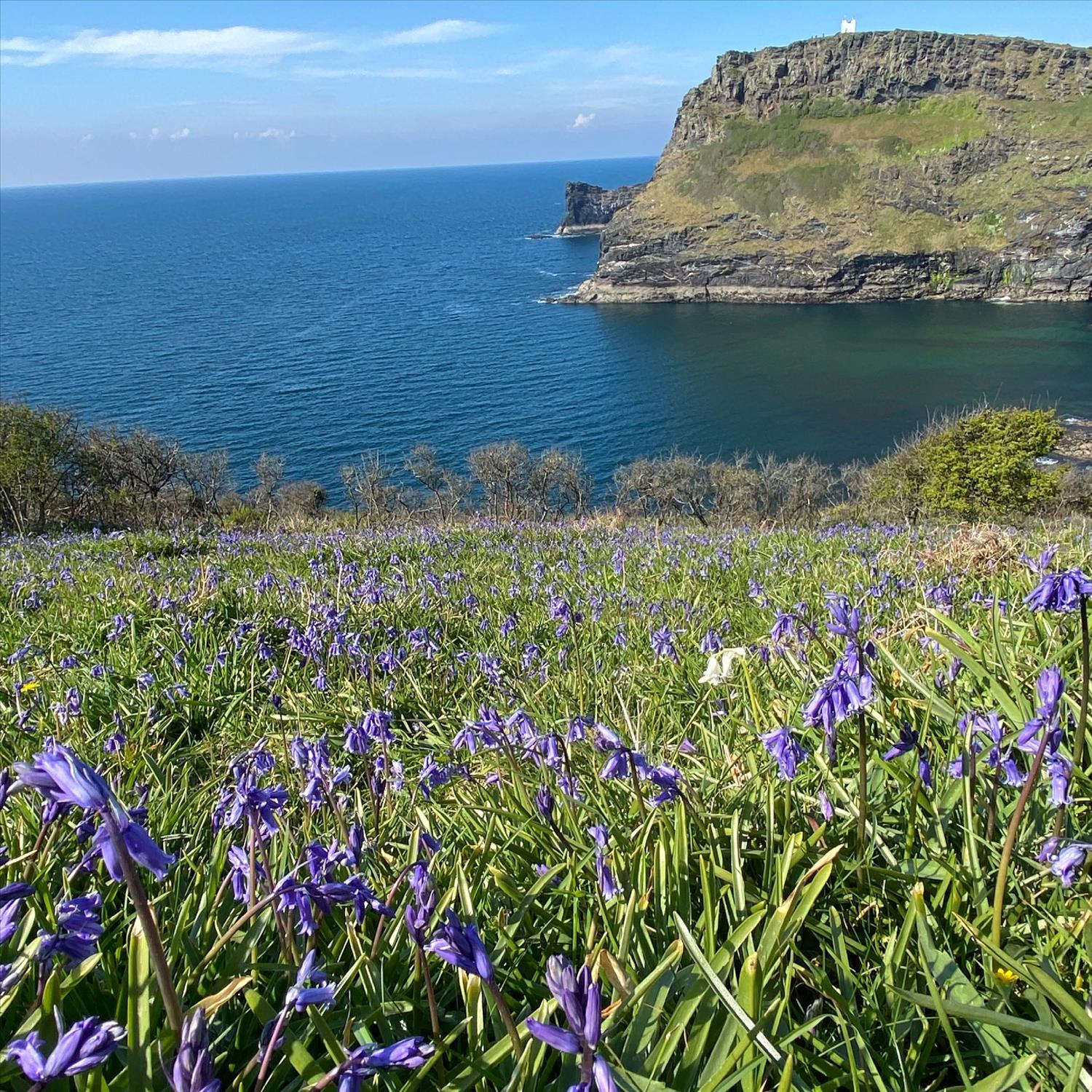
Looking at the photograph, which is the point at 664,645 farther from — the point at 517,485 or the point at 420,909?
the point at 517,485

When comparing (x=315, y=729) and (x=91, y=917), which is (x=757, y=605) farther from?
(x=91, y=917)

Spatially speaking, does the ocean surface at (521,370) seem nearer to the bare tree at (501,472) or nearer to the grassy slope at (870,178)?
the bare tree at (501,472)

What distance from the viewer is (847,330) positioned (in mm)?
121812

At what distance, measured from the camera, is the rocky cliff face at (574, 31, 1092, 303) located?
448 feet

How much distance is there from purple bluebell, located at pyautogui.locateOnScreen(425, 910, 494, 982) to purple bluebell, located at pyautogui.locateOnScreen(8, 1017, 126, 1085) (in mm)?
526

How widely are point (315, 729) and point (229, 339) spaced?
131m

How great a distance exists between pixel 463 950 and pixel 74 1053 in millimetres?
628

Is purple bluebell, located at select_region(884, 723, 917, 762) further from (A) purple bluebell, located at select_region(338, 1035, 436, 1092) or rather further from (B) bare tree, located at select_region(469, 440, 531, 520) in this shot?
(B) bare tree, located at select_region(469, 440, 531, 520)

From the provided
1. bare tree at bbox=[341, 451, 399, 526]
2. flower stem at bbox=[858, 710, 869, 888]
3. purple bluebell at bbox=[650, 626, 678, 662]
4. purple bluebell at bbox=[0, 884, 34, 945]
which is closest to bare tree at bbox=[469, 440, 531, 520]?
bare tree at bbox=[341, 451, 399, 526]

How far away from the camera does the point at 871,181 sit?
15362 centimetres

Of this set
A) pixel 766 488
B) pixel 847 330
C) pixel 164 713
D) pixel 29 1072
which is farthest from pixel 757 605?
pixel 847 330

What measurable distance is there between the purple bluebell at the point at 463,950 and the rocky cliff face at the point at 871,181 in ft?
498

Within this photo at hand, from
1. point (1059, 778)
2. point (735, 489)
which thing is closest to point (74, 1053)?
point (1059, 778)

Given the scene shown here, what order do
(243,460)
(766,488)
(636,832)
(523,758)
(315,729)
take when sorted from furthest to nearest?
(243,460) → (766,488) → (315,729) → (523,758) → (636,832)
